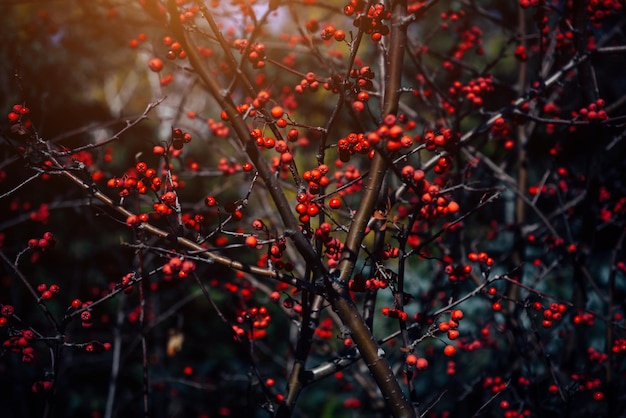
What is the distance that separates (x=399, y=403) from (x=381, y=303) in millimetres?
7105

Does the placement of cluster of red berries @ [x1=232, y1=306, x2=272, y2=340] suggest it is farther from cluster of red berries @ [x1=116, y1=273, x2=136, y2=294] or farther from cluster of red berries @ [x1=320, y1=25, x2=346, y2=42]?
cluster of red berries @ [x1=320, y1=25, x2=346, y2=42]

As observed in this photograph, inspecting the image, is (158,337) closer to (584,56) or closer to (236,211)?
(236,211)

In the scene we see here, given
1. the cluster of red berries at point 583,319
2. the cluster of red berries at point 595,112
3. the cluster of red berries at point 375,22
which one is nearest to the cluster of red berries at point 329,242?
the cluster of red berries at point 375,22

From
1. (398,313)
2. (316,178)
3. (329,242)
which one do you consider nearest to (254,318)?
(329,242)

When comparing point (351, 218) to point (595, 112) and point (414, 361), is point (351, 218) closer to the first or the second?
point (414, 361)

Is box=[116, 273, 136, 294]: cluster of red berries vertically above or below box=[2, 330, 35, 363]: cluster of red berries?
below

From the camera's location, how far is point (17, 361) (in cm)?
489

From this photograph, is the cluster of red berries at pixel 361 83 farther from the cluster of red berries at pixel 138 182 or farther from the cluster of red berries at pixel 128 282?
the cluster of red berries at pixel 128 282

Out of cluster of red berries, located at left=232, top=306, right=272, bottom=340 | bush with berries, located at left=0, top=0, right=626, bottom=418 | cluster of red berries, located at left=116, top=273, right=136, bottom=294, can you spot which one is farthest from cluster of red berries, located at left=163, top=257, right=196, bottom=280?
cluster of red berries, located at left=232, top=306, right=272, bottom=340

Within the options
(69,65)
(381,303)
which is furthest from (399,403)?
(69,65)

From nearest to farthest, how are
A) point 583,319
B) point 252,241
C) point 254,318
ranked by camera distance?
1. point 252,241
2. point 254,318
3. point 583,319

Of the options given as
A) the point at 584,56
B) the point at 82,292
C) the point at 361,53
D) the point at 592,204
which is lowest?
the point at 592,204

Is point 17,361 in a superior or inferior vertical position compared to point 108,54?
inferior

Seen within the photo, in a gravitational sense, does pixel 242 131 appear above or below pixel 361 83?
below
